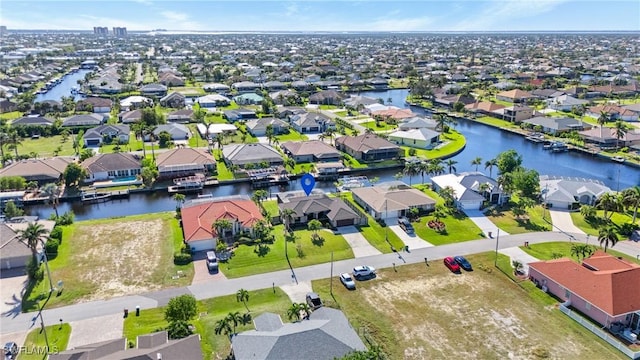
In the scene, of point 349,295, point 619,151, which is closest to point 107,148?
point 349,295

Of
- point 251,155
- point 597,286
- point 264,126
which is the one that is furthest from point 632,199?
point 264,126

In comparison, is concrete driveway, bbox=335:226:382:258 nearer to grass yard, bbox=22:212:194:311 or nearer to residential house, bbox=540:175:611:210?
grass yard, bbox=22:212:194:311

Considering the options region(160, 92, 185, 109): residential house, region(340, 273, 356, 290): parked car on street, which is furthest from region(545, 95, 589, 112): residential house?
region(340, 273, 356, 290): parked car on street

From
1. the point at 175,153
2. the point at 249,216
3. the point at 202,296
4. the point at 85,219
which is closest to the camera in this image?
the point at 202,296

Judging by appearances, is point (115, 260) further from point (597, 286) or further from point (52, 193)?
point (597, 286)

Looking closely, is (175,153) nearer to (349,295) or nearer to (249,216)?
(249,216)

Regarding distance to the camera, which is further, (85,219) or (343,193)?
(343,193)

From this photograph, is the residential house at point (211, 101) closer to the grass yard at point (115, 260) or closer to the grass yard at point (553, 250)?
the grass yard at point (115, 260)
